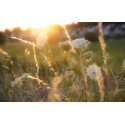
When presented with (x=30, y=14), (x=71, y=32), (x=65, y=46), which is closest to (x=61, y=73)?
(x=65, y=46)

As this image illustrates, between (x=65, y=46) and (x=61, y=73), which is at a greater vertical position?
(x=65, y=46)

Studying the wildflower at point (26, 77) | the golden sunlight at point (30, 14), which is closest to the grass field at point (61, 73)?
the wildflower at point (26, 77)

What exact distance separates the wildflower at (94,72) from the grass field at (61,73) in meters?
0.03

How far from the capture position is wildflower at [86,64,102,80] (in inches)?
184

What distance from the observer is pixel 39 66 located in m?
4.73

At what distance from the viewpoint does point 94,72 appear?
15.4 feet

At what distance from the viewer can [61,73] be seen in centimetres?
472

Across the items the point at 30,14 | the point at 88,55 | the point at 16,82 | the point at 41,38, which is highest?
the point at 30,14

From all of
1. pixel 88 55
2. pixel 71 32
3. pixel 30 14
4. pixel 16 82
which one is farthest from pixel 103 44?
pixel 16 82

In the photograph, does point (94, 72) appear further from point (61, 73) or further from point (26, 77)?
point (26, 77)

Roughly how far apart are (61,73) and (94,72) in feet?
0.81

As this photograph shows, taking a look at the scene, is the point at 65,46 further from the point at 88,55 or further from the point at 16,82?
the point at 16,82
